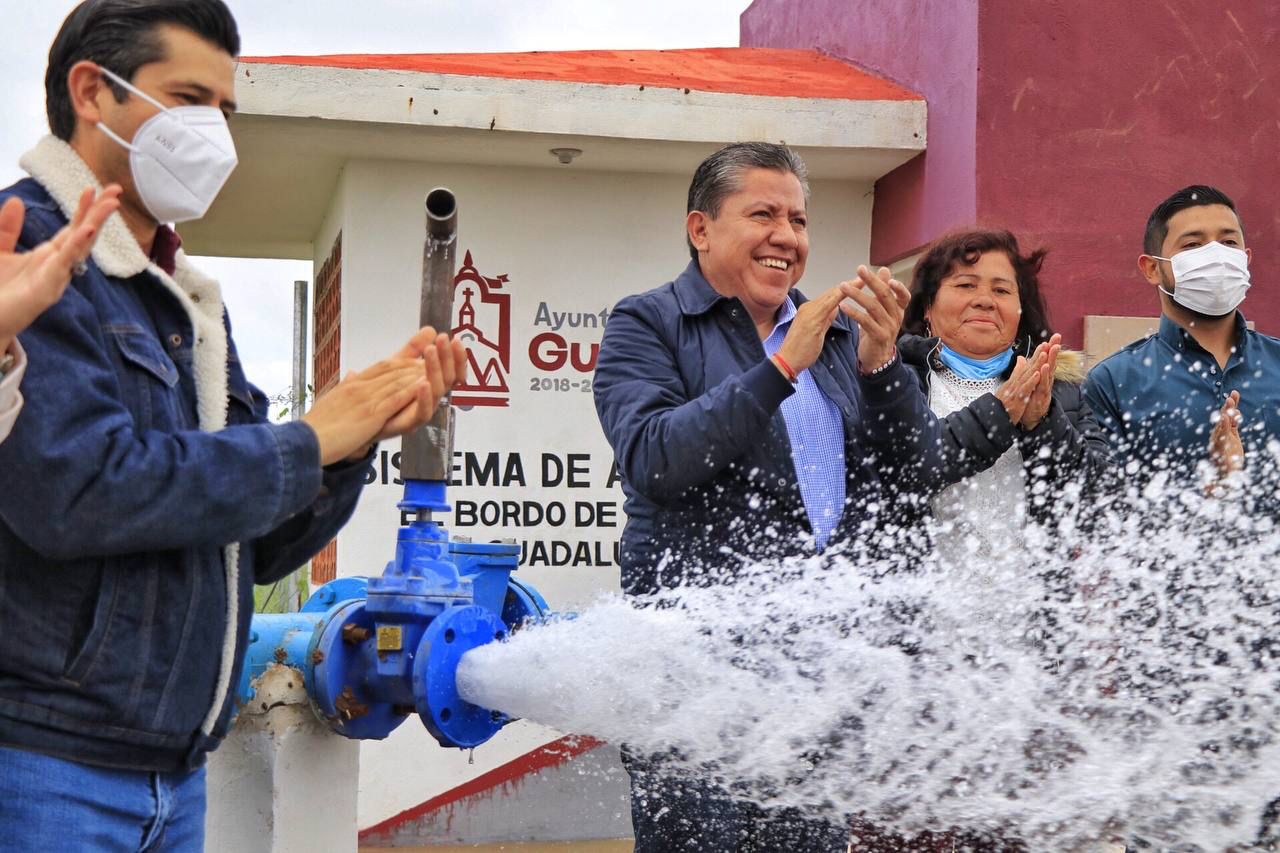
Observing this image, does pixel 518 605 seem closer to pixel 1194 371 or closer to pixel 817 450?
pixel 817 450

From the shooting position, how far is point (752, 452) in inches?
123

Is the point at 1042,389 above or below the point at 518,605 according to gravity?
above

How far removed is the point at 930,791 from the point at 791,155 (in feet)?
4.99

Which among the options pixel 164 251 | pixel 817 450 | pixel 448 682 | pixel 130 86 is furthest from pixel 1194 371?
pixel 130 86

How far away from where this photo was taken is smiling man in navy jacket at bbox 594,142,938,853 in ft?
9.83

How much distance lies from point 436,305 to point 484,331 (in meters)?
3.47

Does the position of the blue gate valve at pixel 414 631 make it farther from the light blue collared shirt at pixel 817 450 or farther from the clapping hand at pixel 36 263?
the clapping hand at pixel 36 263

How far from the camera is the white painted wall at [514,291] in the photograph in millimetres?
6512

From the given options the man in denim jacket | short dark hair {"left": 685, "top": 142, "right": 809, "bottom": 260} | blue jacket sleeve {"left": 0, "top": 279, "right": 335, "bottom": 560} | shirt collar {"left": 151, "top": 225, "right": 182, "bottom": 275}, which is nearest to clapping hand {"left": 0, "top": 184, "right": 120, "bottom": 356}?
the man in denim jacket

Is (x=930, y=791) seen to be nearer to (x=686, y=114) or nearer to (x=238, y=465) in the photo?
(x=238, y=465)

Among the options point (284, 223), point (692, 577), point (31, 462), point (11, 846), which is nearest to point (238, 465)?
point (31, 462)

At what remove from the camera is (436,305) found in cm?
328

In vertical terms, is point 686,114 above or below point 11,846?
above

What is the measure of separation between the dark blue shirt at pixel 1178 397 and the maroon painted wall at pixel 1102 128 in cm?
222
